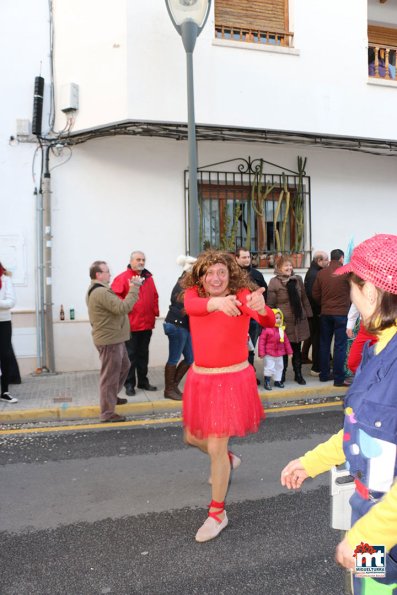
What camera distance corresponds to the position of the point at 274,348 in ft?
24.0

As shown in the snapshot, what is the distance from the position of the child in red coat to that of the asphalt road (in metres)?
1.98

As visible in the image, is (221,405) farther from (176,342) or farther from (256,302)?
(176,342)

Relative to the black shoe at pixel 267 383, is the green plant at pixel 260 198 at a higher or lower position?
higher

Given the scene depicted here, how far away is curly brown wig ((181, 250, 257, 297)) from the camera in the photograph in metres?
3.50

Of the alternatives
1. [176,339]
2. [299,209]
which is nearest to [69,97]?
[176,339]

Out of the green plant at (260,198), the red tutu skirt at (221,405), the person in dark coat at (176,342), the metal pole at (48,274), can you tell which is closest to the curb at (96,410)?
the person in dark coat at (176,342)

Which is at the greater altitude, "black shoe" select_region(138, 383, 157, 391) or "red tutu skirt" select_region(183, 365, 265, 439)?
"red tutu skirt" select_region(183, 365, 265, 439)

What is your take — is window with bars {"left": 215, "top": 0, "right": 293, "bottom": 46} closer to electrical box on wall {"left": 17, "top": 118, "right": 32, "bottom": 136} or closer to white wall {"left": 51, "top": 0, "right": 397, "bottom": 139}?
white wall {"left": 51, "top": 0, "right": 397, "bottom": 139}

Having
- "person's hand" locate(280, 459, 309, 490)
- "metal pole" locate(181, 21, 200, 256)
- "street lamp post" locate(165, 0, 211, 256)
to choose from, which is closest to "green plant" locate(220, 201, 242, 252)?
"metal pole" locate(181, 21, 200, 256)

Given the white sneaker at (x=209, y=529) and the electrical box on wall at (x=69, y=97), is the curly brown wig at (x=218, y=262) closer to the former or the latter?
the white sneaker at (x=209, y=529)

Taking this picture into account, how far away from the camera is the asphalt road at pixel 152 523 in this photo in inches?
115

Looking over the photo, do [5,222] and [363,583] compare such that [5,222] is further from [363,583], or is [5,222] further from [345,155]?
[363,583]

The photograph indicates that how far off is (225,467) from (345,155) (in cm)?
849

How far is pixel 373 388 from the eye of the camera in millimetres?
1589
